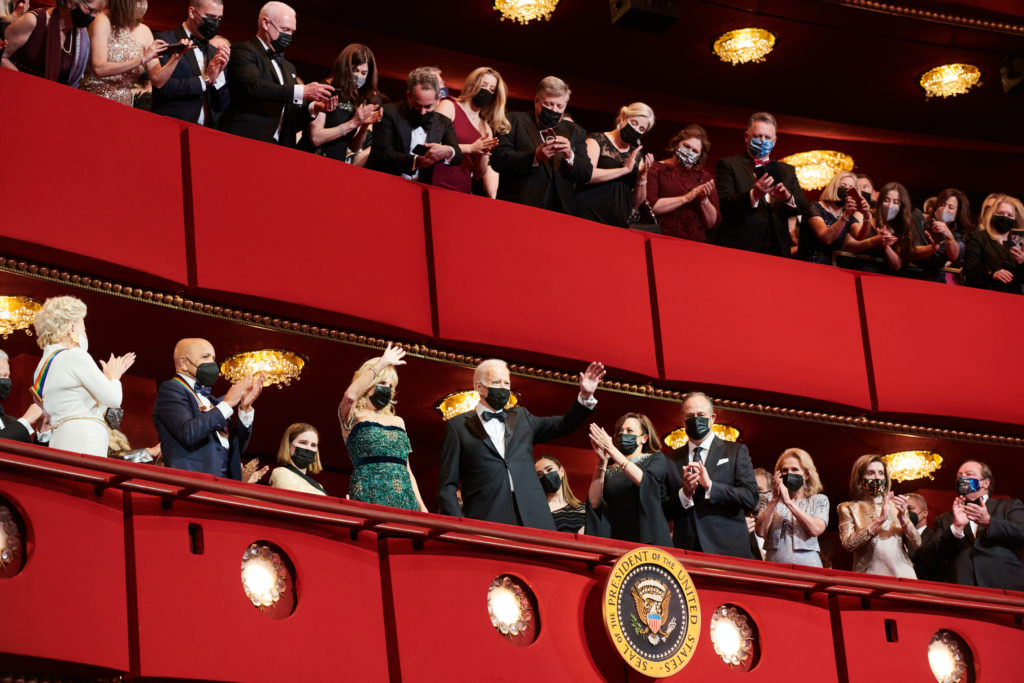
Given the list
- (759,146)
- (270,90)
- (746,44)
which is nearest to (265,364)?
(270,90)

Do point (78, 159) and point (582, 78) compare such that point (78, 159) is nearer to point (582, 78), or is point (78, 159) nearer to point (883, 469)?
point (883, 469)

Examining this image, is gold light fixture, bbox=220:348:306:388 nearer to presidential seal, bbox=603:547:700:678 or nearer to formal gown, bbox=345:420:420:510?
formal gown, bbox=345:420:420:510

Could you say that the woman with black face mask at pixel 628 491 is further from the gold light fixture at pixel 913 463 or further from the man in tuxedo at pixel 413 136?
the gold light fixture at pixel 913 463

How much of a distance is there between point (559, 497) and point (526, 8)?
344cm

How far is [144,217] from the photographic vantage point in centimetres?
700

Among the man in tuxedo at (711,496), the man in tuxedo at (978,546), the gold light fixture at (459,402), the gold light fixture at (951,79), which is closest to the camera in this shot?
the man in tuxedo at (711,496)

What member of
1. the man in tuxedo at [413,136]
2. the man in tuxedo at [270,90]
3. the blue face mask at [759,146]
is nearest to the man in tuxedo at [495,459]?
the man in tuxedo at [413,136]

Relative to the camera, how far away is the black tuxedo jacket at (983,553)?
7.40 m

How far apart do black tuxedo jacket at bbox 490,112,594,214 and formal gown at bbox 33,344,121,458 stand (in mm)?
2711

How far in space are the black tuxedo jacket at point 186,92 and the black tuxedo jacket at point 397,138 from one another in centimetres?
75

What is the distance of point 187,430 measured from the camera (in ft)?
19.8

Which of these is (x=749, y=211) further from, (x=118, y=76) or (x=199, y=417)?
(x=199, y=417)

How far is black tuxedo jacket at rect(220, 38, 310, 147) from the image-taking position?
7234 mm

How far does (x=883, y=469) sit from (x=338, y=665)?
2929 millimetres
